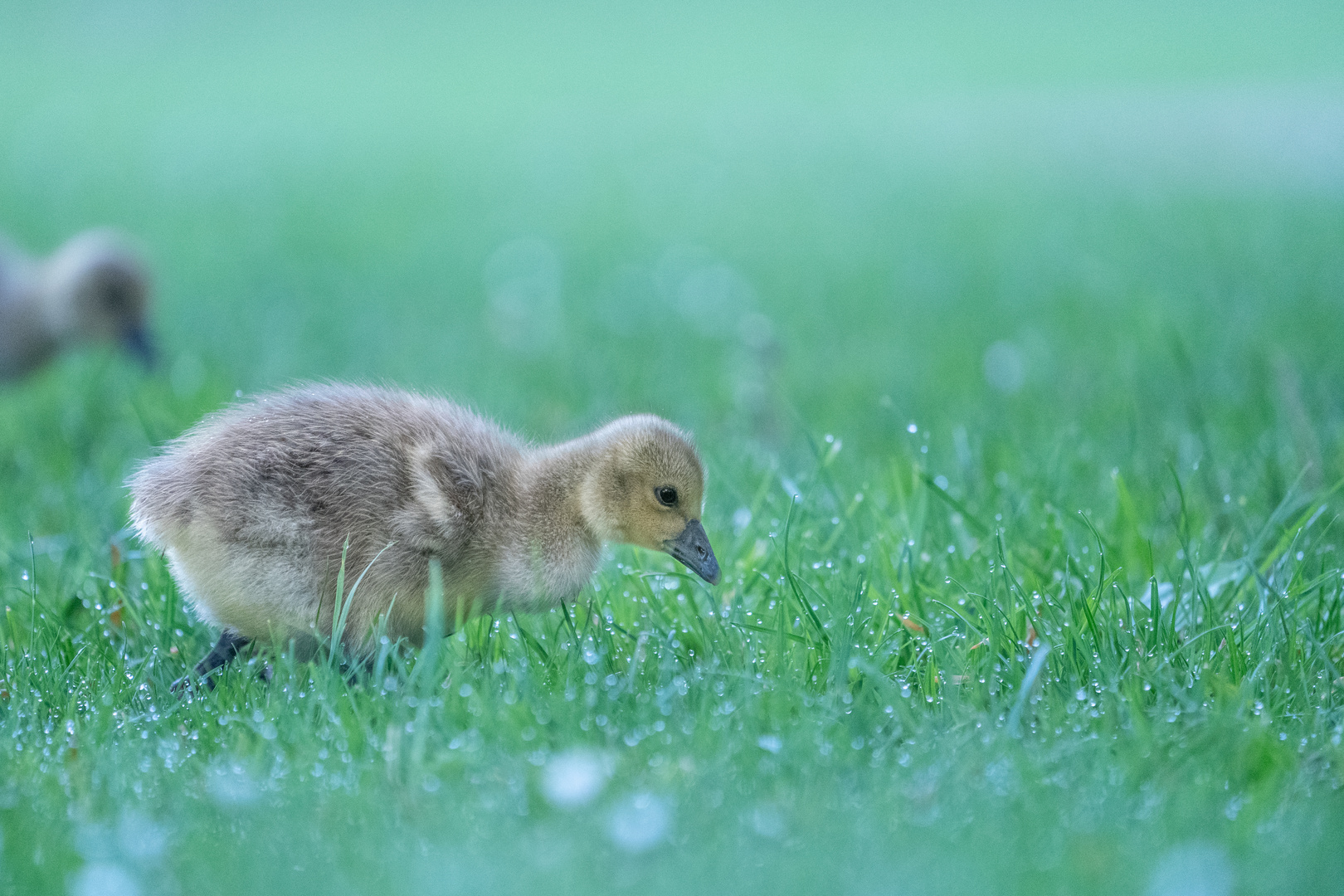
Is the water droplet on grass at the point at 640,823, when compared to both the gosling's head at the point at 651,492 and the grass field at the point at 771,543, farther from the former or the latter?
the gosling's head at the point at 651,492

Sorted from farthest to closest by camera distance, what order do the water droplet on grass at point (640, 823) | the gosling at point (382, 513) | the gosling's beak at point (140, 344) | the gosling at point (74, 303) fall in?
the gosling at point (74, 303) → the gosling's beak at point (140, 344) → the gosling at point (382, 513) → the water droplet on grass at point (640, 823)

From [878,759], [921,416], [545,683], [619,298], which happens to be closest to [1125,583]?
[878,759]

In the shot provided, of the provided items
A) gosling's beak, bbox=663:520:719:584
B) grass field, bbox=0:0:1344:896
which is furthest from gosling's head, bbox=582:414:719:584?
grass field, bbox=0:0:1344:896

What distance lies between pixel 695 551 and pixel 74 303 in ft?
16.4

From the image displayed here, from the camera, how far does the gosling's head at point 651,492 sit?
3432 mm

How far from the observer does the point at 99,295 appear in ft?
23.1

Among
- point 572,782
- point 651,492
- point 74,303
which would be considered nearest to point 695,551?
point 651,492

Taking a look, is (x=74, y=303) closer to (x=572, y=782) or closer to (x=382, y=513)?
(x=382, y=513)

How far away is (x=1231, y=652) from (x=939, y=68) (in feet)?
73.2

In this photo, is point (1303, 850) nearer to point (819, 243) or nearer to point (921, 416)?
point (921, 416)

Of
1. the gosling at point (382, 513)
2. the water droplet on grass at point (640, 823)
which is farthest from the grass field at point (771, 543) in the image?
the gosling at point (382, 513)

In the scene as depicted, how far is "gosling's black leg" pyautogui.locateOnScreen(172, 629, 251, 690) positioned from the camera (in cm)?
332

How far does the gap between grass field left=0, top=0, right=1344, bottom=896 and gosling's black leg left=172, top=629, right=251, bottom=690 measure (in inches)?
4.2

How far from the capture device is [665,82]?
2250cm
